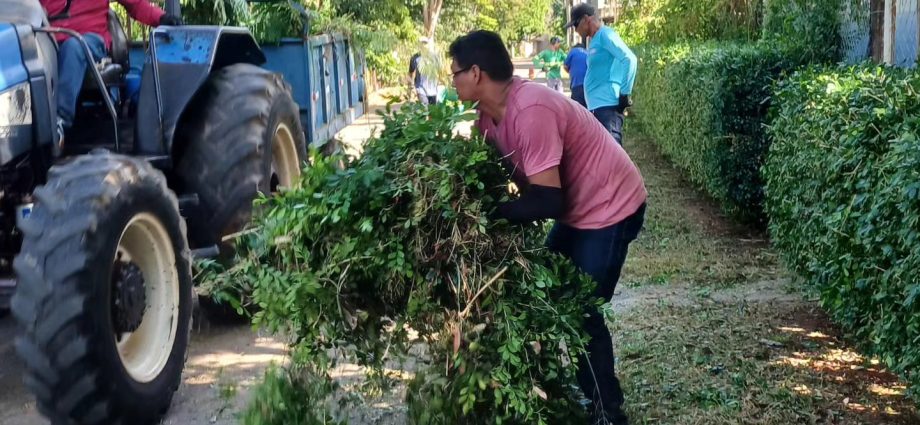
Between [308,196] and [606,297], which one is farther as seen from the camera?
[606,297]

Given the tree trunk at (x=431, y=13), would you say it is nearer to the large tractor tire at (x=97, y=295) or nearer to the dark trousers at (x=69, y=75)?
the dark trousers at (x=69, y=75)

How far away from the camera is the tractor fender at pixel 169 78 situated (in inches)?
227

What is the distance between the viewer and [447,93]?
428 centimetres

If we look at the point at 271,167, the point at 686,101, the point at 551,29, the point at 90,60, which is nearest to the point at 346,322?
the point at 90,60

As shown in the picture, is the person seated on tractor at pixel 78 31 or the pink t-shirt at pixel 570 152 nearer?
the pink t-shirt at pixel 570 152

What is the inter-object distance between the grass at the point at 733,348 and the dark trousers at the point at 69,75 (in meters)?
3.18

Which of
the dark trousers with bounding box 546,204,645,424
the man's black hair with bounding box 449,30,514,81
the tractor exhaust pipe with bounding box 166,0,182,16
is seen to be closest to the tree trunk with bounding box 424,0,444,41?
the tractor exhaust pipe with bounding box 166,0,182,16

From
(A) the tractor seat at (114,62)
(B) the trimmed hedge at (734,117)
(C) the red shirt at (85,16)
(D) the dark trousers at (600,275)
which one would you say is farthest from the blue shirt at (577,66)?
(D) the dark trousers at (600,275)

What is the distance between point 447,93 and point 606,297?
108 cm

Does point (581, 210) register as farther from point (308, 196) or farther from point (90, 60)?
point (90, 60)

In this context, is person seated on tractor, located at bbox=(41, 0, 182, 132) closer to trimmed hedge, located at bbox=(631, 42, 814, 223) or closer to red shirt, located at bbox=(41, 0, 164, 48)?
red shirt, located at bbox=(41, 0, 164, 48)

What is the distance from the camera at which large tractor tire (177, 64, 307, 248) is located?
5.95 m

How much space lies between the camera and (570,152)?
4051 mm

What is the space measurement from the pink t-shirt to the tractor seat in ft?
8.67
